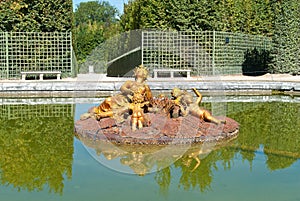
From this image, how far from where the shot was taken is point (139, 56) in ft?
Answer: 60.5

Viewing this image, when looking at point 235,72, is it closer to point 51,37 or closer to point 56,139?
point 51,37

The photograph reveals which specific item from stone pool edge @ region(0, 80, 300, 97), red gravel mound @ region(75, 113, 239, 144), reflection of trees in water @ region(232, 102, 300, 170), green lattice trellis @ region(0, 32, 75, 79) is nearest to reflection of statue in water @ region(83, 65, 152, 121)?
red gravel mound @ region(75, 113, 239, 144)

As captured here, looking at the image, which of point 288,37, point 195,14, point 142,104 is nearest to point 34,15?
point 195,14

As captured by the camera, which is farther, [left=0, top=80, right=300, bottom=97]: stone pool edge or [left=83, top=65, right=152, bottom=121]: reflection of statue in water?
[left=0, top=80, right=300, bottom=97]: stone pool edge

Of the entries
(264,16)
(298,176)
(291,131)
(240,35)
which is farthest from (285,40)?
(298,176)

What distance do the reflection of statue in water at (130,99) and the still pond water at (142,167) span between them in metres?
0.69

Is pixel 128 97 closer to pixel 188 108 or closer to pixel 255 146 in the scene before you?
pixel 188 108

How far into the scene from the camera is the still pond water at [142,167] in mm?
4703

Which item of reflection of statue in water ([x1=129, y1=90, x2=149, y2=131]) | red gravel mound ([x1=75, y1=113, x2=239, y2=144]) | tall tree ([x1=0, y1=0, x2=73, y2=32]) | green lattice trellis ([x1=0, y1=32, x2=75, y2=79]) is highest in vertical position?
tall tree ([x1=0, y1=0, x2=73, y2=32])

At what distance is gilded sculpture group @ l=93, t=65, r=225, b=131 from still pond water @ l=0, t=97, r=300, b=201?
0.66 m

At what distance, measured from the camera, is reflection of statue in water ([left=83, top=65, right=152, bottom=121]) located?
7.04 metres

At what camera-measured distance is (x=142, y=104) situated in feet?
23.1

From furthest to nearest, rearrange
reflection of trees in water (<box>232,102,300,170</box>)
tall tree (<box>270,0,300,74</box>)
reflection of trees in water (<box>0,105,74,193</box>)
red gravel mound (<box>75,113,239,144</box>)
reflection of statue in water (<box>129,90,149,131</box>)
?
tall tree (<box>270,0,300,74</box>) < reflection of statue in water (<box>129,90,149,131</box>) < red gravel mound (<box>75,113,239,144</box>) < reflection of trees in water (<box>232,102,300,170</box>) < reflection of trees in water (<box>0,105,74,193</box>)

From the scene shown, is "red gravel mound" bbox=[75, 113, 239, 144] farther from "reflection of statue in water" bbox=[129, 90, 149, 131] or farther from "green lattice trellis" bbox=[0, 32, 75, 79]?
"green lattice trellis" bbox=[0, 32, 75, 79]
